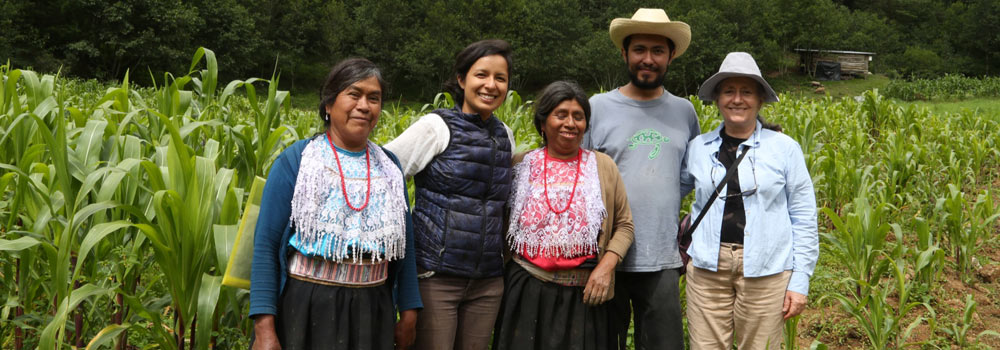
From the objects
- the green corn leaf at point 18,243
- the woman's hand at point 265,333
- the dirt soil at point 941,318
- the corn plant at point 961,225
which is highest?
the green corn leaf at point 18,243

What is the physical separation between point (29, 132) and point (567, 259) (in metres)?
2.15

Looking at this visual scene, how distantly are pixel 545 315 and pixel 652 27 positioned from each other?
1106mm

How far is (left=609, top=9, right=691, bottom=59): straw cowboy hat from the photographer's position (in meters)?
2.30

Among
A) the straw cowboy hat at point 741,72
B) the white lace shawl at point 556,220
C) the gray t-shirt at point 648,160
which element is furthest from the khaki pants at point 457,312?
the straw cowboy hat at point 741,72

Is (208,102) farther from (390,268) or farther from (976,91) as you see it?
(976,91)

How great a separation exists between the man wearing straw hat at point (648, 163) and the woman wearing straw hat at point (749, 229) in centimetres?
10

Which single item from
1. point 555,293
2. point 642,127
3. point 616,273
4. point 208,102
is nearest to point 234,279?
point 555,293

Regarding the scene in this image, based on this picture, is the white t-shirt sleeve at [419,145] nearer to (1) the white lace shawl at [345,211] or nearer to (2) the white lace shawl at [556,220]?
(1) the white lace shawl at [345,211]

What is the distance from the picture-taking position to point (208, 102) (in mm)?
3326

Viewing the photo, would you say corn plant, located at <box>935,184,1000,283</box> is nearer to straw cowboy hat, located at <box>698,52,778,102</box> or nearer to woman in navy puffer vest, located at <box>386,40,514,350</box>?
straw cowboy hat, located at <box>698,52,778,102</box>

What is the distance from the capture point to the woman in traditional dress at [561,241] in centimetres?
201

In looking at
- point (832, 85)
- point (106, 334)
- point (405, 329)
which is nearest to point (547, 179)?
point (405, 329)

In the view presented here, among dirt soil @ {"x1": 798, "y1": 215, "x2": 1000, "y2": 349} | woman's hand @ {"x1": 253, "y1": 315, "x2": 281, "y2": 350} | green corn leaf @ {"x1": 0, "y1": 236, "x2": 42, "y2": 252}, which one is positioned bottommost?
dirt soil @ {"x1": 798, "y1": 215, "x2": 1000, "y2": 349}

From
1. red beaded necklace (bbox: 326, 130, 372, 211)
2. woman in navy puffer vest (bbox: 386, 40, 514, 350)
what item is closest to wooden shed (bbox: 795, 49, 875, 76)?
woman in navy puffer vest (bbox: 386, 40, 514, 350)
